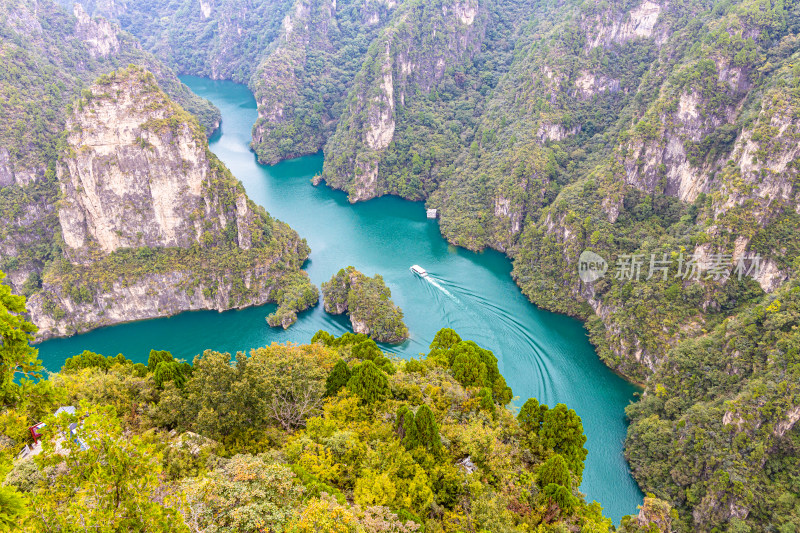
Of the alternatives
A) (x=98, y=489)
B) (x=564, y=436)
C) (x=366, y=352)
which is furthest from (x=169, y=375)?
(x=564, y=436)

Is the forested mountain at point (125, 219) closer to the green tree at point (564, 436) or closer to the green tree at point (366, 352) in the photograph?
the green tree at point (366, 352)

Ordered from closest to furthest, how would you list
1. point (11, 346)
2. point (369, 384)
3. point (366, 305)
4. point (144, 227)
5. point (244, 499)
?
point (11, 346), point (244, 499), point (369, 384), point (366, 305), point (144, 227)

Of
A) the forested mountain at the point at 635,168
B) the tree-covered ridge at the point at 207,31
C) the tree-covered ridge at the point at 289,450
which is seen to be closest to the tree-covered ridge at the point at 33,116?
the forested mountain at the point at 635,168

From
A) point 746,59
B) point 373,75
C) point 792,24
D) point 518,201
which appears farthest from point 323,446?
point 373,75

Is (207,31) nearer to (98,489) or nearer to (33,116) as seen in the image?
(33,116)

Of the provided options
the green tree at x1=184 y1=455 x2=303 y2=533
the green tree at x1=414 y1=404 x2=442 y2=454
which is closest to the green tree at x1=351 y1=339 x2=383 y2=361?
the green tree at x1=414 y1=404 x2=442 y2=454
